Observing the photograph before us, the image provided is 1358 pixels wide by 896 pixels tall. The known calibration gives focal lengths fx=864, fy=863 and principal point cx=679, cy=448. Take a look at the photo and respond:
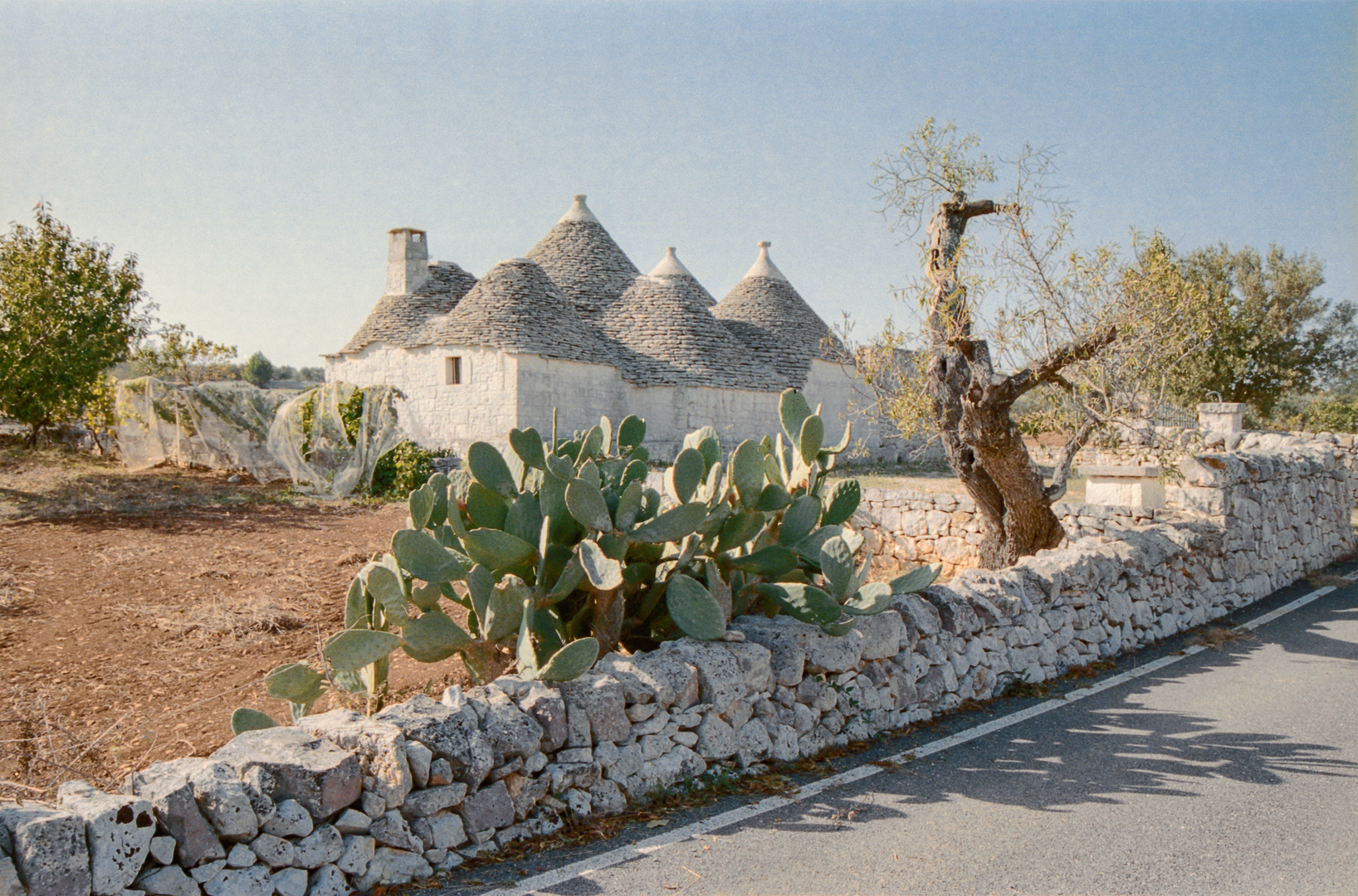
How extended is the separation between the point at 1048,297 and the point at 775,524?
457cm

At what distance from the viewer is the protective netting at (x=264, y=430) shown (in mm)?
17578

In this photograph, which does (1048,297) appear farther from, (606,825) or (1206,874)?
(606,825)

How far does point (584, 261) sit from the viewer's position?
28.4 metres

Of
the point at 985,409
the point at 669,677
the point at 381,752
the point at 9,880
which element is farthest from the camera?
the point at 985,409

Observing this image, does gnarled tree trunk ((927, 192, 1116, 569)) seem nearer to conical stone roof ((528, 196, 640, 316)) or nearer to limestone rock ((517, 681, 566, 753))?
limestone rock ((517, 681, 566, 753))

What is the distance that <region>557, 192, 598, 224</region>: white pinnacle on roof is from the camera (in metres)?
29.7

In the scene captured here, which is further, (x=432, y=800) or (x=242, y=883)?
(x=432, y=800)

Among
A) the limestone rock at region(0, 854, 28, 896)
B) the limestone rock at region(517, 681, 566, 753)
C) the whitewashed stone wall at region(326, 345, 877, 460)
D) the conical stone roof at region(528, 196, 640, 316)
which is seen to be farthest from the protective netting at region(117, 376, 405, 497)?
the limestone rock at region(0, 854, 28, 896)

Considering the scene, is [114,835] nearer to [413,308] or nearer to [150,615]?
[150,615]

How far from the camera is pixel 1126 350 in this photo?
8.27 m

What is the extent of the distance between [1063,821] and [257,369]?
2861 inches

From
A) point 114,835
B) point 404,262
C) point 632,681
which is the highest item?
point 404,262

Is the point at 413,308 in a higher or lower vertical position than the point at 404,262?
lower

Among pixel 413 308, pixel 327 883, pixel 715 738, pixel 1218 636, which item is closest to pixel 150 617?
pixel 327 883
